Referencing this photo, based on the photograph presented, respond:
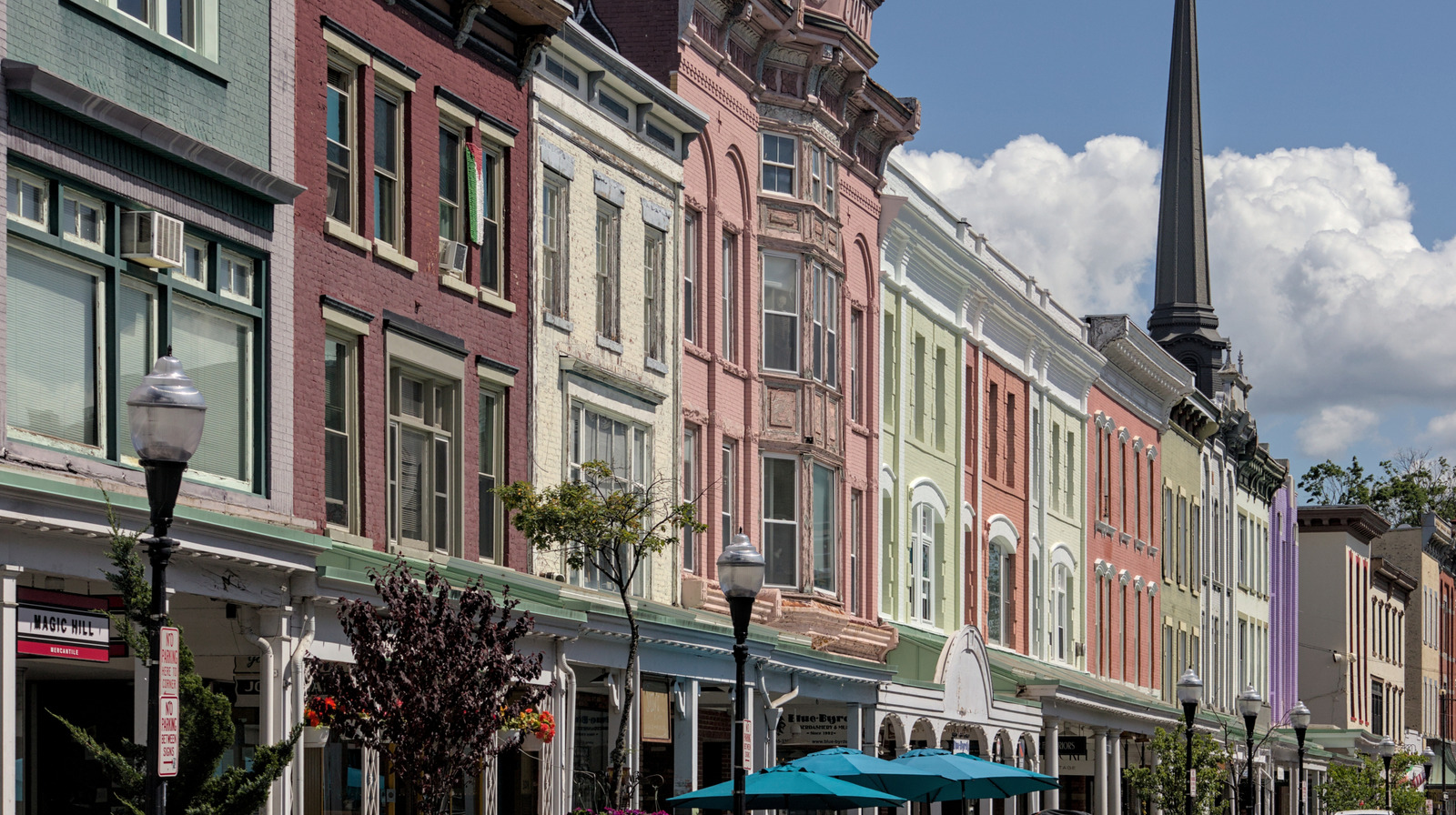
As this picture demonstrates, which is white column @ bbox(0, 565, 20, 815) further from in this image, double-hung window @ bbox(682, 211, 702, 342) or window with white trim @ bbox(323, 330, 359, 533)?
double-hung window @ bbox(682, 211, 702, 342)

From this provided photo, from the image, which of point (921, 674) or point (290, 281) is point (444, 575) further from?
point (921, 674)

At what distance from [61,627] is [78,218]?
10.7 ft

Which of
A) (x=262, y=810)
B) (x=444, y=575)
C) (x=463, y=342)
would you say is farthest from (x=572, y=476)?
(x=262, y=810)

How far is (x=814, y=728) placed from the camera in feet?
112

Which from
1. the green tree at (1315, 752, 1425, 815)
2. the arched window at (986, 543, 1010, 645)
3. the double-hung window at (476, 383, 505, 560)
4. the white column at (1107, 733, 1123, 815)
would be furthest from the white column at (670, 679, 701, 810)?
the green tree at (1315, 752, 1425, 815)

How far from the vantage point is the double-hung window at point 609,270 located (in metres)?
27.9

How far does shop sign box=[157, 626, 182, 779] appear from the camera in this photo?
11477mm

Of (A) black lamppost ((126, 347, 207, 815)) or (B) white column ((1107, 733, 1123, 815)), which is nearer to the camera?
(A) black lamppost ((126, 347, 207, 815))

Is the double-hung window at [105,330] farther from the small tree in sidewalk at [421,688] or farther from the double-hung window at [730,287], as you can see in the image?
the double-hung window at [730,287]

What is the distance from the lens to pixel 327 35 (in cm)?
2134

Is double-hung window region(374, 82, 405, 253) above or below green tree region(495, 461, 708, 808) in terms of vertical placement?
above

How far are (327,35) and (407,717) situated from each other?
314 inches

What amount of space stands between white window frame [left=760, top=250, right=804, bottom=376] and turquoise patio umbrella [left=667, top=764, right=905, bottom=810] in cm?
1064

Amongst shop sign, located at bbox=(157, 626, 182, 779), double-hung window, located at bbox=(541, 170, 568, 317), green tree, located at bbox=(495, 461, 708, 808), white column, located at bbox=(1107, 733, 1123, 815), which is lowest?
white column, located at bbox=(1107, 733, 1123, 815)
